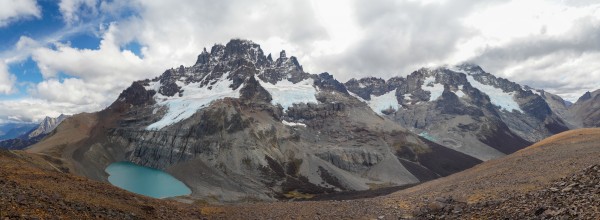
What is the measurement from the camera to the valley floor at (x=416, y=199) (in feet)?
87.5

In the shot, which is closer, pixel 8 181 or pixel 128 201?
pixel 8 181

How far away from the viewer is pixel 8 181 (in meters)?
33.8

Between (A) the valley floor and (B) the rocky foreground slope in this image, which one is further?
(A) the valley floor

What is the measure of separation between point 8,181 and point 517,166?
195ft

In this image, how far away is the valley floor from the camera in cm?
2667

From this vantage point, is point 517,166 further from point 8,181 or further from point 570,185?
point 8,181

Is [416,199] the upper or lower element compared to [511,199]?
lower

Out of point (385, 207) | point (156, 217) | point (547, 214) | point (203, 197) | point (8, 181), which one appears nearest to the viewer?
point (547, 214)

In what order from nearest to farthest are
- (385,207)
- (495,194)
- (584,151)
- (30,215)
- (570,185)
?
(30,215) < (570,185) < (495,194) < (385,207) < (584,151)

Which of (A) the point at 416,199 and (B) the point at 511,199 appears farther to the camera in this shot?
(A) the point at 416,199

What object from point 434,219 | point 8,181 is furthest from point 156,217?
point 434,219

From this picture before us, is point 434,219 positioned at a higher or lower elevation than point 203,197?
higher

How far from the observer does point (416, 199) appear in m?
49.7

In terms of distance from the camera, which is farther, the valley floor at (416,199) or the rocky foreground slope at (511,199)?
the valley floor at (416,199)
